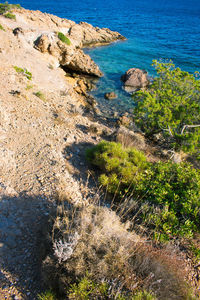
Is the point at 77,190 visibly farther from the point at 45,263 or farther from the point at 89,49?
the point at 89,49

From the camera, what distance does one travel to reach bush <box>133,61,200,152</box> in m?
8.60

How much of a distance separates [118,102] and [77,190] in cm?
1208

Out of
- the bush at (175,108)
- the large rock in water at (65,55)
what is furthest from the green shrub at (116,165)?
the large rock in water at (65,55)

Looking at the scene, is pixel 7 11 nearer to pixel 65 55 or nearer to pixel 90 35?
pixel 65 55

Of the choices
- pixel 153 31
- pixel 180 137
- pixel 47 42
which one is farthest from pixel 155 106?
pixel 153 31

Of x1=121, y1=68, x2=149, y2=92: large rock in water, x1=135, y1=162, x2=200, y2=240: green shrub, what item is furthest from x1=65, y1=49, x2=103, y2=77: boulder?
Result: x1=135, y1=162, x2=200, y2=240: green shrub

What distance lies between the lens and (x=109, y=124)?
521 inches

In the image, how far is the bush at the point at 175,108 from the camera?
8604 mm

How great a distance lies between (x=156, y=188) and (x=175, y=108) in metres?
5.21

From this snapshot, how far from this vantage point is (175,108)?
9055mm

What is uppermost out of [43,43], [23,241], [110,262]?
[43,43]

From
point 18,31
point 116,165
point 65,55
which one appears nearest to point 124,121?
point 116,165

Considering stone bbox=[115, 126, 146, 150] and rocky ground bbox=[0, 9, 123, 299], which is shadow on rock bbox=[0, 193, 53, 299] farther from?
stone bbox=[115, 126, 146, 150]

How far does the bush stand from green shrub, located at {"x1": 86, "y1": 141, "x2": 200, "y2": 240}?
Answer: 113 inches
